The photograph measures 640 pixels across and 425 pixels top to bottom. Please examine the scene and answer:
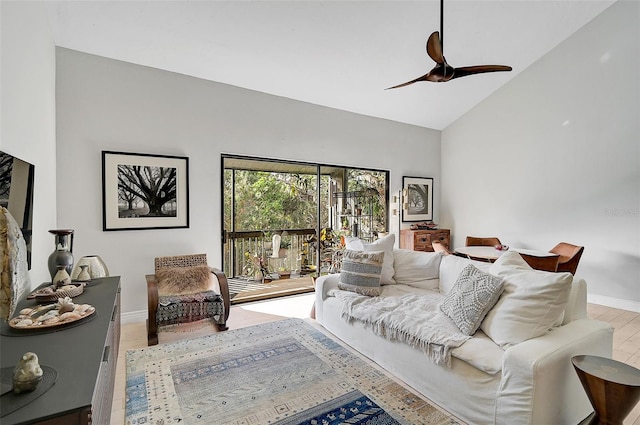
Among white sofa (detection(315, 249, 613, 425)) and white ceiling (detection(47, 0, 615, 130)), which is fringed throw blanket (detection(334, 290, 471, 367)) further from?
white ceiling (detection(47, 0, 615, 130))

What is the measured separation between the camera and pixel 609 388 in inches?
59.9

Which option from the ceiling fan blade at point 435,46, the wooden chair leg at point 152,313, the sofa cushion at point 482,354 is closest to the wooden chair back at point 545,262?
the sofa cushion at point 482,354

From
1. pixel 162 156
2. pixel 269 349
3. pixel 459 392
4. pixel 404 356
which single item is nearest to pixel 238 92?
pixel 162 156

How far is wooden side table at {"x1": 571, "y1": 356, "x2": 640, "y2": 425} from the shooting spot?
1.50 meters

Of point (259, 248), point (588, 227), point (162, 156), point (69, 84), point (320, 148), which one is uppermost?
point (69, 84)

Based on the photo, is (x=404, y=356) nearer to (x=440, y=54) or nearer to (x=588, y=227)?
(x=440, y=54)

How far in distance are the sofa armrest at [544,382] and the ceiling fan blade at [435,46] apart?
2262 mm

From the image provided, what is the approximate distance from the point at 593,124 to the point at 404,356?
14.4 feet

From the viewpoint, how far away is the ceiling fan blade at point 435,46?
101 inches

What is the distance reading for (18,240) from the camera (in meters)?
1.40

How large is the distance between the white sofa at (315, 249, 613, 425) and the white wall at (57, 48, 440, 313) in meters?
2.71

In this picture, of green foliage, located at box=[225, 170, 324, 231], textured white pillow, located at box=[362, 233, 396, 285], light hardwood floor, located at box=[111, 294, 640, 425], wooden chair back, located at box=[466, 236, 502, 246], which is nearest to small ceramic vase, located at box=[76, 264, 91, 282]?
light hardwood floor, located at box=[111, 294, 640, 425]

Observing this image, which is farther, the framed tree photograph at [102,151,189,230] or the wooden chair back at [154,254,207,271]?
the wooden chair back at [154,254,207,271]

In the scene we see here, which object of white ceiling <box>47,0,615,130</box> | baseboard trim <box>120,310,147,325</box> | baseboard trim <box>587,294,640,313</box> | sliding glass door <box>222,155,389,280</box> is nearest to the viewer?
white ceiling <box>47,0,615,130</box>
